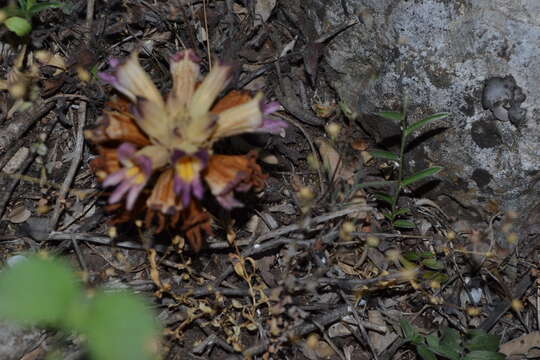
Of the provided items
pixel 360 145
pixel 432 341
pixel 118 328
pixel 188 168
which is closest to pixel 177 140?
pixel 188 168

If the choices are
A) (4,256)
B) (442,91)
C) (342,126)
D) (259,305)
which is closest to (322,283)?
(259,305)

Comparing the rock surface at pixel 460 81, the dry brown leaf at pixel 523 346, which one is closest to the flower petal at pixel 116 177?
the rock surface at pixel 460 81

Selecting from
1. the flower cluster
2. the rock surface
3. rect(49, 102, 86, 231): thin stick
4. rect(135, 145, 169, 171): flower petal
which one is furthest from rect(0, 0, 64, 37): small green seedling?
the rock surface

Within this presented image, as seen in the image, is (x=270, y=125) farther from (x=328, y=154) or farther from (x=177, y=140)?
(x=328, y=154)

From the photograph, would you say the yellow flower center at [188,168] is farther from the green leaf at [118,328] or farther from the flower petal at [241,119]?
the green leaf at [118,328]

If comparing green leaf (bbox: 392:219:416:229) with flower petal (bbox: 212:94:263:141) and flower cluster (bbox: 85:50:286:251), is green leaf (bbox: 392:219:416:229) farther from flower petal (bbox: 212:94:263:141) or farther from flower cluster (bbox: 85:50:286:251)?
flower petal (bbox: 212:94:263:141)

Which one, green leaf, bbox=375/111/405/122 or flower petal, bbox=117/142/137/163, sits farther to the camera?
green leaf, bbox=375/111/405/122
